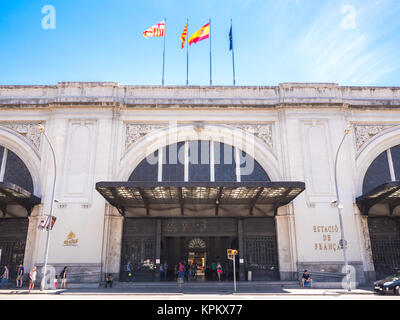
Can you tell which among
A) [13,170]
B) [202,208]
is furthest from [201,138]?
[13,170]

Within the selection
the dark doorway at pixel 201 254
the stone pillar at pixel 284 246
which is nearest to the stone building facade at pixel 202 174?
the stone pillar at pixel 284 246

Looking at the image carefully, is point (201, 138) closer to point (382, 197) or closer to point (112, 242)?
point (112, 242)

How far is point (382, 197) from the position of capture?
19234 mm

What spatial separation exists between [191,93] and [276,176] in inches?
357

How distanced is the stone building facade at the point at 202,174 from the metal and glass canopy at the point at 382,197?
0.13 meters

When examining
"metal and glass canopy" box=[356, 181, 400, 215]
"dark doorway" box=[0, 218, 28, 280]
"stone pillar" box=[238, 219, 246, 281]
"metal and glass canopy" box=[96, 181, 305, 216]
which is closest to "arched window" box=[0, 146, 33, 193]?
"dark doorway" box=[0, 218, 28, 280]

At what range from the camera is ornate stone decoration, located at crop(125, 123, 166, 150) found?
22.8 m

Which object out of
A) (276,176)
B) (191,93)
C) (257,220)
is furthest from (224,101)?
(257,220)

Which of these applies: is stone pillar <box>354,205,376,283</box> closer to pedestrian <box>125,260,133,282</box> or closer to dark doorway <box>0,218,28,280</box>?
pedestrian <box>125,260,133,282</box>

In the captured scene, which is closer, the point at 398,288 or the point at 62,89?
the point at 398,288

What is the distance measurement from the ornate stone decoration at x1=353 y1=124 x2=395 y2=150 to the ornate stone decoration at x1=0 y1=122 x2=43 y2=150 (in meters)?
23.5

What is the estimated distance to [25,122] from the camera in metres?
23.1
